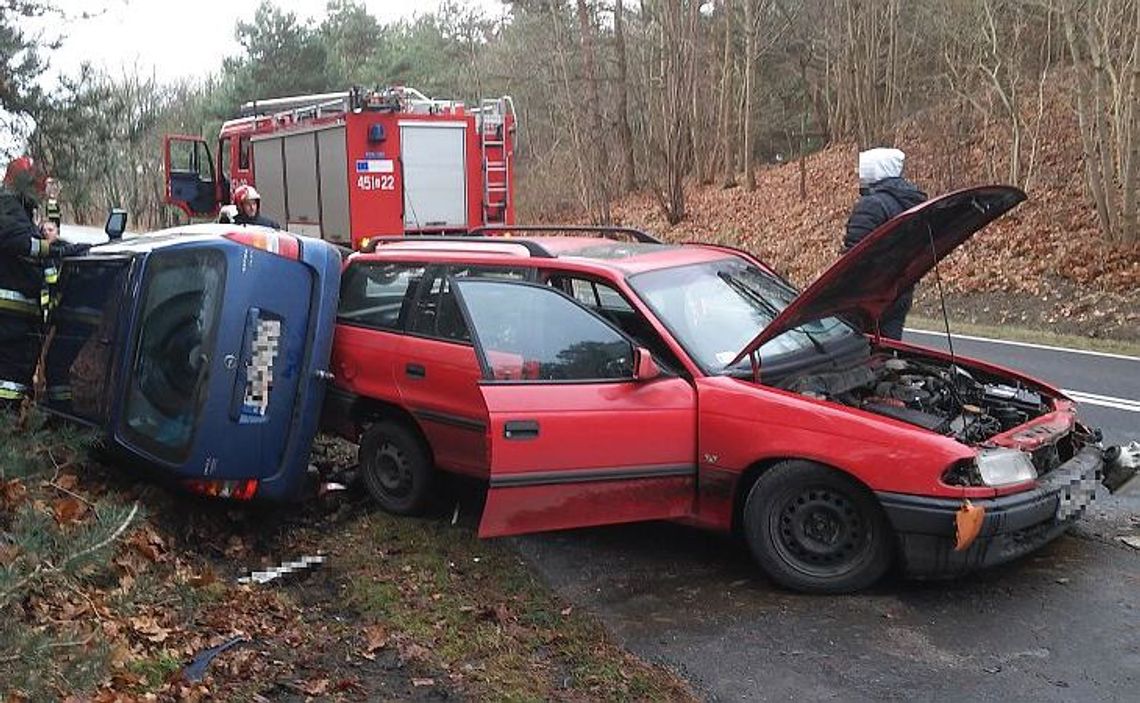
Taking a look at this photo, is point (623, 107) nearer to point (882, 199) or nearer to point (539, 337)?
point (882, 199)

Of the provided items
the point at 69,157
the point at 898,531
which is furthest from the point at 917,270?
the point at 69,157

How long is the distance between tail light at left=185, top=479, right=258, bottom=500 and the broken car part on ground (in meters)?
0.01

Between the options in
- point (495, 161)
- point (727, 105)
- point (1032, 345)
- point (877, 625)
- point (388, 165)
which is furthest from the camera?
point (727, 105)

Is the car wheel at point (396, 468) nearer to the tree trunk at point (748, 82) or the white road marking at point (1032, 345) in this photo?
the white road marking at point (1032, 345)

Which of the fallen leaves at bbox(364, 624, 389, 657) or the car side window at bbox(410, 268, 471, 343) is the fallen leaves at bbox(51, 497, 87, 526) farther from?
the car side window at bbox(410, 268, 471, 343)

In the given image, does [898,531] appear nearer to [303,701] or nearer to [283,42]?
[303,701]

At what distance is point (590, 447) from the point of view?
Result: 4.74m

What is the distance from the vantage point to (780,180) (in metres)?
28.1

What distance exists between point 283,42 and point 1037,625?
39.5 meters

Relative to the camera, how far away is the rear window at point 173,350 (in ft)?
18.0

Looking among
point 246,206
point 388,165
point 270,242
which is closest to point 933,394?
point 270,242

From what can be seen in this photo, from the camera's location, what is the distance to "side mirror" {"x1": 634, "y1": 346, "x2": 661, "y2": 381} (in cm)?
473

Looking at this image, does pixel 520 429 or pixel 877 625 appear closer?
pixel 877 625

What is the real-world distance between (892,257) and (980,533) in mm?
1373
